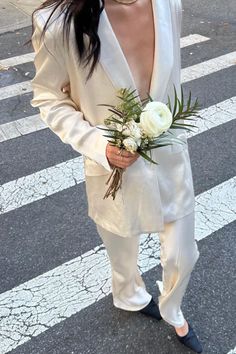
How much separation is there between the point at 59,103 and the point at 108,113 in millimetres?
196

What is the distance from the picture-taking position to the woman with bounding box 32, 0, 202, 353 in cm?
183

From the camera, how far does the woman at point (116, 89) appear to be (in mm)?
1828

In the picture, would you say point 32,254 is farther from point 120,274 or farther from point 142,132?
point 142,132

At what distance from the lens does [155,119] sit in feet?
5.68

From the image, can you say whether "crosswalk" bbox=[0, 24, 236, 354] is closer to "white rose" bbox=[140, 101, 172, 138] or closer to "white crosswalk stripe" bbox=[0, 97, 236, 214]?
"white crosswalk stripe" bbox=[0, 97, 236, 214]

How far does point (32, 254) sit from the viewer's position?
11.1ft

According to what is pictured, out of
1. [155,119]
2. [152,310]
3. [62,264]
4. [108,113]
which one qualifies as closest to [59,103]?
[108,113]

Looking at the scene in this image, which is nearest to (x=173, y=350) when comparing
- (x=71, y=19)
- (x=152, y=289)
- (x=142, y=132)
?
(x=152, y=289)

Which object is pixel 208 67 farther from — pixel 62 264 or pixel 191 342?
pixel 191 342

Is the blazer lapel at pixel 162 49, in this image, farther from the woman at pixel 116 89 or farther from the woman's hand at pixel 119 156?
the woman's hand at pixel 119 156

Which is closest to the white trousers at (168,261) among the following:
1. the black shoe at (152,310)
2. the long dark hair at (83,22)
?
the black shoe at (152,310)

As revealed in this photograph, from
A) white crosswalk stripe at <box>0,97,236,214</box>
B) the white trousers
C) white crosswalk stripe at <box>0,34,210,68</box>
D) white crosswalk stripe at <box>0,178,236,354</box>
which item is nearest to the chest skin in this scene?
the white trousers

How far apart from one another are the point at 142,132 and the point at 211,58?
5.06 meters

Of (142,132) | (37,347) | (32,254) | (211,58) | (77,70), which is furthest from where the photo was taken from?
(211,58)
